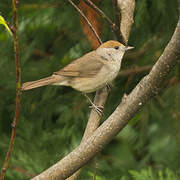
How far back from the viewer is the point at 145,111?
3723mm

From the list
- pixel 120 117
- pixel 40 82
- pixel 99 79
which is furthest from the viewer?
pixel 99 79

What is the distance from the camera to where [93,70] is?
3.54m

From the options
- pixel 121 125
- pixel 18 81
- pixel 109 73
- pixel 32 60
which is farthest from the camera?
pixel 32 60

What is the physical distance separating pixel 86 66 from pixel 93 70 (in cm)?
8

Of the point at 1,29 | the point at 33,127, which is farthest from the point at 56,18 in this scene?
the point at 33,127

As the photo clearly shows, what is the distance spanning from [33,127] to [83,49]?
900 mm

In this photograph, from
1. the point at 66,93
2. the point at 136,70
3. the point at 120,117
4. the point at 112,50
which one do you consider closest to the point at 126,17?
the point at 112,50

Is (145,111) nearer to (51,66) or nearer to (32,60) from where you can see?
(51,66)

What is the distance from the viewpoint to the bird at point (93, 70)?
10.8 ft

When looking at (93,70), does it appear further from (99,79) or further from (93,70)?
(99,79)

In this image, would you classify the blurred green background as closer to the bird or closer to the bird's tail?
the bird

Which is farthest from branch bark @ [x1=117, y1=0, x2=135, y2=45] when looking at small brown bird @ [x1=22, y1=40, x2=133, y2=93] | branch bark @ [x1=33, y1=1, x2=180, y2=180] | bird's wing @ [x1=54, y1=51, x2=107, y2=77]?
branch bark @ [x1=33, y1=1, x2=180, y2=180]

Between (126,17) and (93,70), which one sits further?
(93,70)

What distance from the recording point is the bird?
330cm
